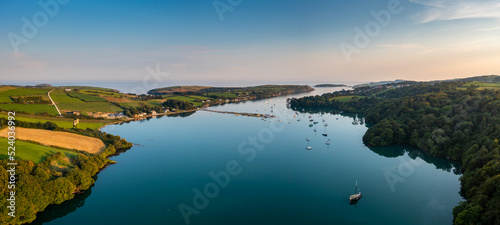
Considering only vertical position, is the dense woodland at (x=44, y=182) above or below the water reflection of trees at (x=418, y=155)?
above

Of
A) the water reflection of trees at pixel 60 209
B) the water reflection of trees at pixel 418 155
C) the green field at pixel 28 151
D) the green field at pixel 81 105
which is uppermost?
the green field at pixel 81 105

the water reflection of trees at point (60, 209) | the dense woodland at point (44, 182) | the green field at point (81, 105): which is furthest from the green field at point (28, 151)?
the green field at point (81, 105)

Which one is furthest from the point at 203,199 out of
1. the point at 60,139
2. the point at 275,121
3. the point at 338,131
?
the point at 275,121

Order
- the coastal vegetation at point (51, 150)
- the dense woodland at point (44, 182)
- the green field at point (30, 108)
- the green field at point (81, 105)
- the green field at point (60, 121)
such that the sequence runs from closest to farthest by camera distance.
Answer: the dense woodland at point (44, 182)
the coastal vegetation at point (51, 150)
the green field at point (60, 121)
the green field at point (30, 108)
the green field at point (81, 105)

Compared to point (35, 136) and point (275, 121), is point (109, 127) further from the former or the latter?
point (275, 121)

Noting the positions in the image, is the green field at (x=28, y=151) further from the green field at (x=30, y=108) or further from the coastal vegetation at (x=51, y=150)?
the green field at (x=30, y=108)

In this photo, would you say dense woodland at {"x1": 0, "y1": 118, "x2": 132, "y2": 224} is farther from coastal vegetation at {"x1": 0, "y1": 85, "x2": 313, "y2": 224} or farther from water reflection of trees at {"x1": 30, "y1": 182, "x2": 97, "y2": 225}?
water reflection of trees at {"x1": 30, "y1": 182, "x2": 97, "y2": 225}

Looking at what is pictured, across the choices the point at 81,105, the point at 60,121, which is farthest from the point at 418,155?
the point at 81,105

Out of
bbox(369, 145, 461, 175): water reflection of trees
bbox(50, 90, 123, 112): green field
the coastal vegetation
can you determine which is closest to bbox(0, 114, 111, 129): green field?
the coastal vegetation
